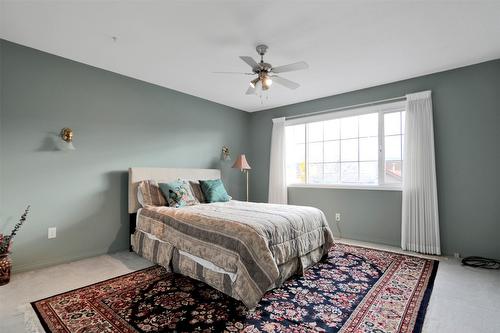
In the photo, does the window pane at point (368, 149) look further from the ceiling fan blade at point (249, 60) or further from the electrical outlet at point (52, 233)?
the electrical outlet at point (52, 233)

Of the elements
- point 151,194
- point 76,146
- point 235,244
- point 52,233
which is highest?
point 76,146

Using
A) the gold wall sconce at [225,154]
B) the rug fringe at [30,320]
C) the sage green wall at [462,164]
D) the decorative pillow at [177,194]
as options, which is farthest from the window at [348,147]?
the rug fringe at [30,320]

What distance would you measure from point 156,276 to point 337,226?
297 cm

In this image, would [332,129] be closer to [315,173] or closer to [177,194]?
[315,173]

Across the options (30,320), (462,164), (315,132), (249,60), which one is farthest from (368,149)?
(30,320)

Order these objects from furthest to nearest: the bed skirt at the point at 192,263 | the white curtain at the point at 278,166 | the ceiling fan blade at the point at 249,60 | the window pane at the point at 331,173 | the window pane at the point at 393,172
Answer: the white curtain at the point at 278,166, the window pane at the point at 331,173, the window pane at the point at 393,172, the ceiling fan blade at the point at 249,60, the bed skirt at the point at 192,263

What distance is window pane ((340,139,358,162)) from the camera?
428cm

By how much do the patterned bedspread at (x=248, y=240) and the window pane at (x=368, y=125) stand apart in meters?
1.86

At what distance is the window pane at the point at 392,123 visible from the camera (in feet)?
12.7

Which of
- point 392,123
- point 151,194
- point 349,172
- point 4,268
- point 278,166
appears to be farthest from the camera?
point 278,166

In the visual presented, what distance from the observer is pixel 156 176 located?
3791 millimetres

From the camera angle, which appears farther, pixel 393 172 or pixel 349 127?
pixel 349 127

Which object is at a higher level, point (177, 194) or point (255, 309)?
point (177, 194)

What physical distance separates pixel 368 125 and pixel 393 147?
527 millimetres
